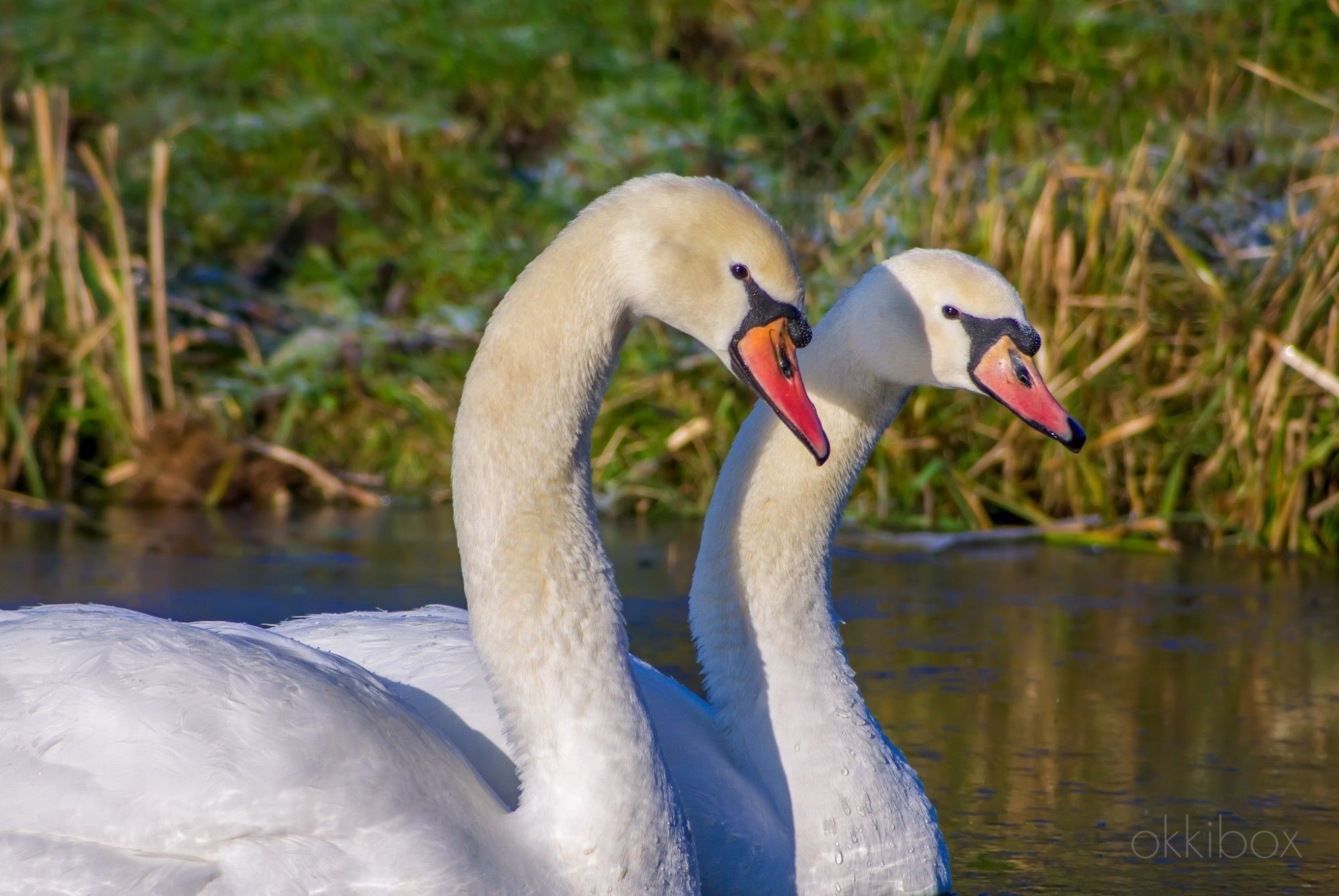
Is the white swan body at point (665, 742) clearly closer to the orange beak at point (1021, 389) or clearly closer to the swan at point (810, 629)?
the swan at point (810, 629)

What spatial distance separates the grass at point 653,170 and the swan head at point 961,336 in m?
3.31

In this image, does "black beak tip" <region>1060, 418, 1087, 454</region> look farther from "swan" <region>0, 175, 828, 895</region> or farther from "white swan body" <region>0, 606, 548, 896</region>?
"white swan body" <region>0, 606, 548, 896</region>

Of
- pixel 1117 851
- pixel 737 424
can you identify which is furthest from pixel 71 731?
pixel 737 424

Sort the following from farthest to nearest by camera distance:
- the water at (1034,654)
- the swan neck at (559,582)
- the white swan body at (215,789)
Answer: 1. the water at (1034,654)
2. the swan neck at (559,582)
3. the white swan body at (215,789)

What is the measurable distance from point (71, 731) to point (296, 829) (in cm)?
37

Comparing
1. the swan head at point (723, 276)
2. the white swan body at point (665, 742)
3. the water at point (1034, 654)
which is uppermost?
Result: the swan head at point (723, 276)

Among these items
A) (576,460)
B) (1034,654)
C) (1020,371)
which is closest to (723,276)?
(576,460)

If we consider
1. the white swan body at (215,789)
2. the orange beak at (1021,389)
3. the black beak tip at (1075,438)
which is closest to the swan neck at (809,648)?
the orange beak at (1021,389)

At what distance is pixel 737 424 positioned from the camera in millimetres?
7871

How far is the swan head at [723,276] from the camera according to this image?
3111 mm

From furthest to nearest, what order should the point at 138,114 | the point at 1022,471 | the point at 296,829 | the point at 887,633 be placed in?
1. the point at 138,114
2. the point at 1022,471
3. the point at 887,633
4. the point at 296,829

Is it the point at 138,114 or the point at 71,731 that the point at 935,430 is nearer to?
the point at 71,731

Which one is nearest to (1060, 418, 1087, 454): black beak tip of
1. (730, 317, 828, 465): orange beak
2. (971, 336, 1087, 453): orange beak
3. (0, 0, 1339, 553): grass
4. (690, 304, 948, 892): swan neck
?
(971, 336, 1087, 453): orange beak

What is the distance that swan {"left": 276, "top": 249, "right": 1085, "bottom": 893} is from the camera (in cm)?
360
